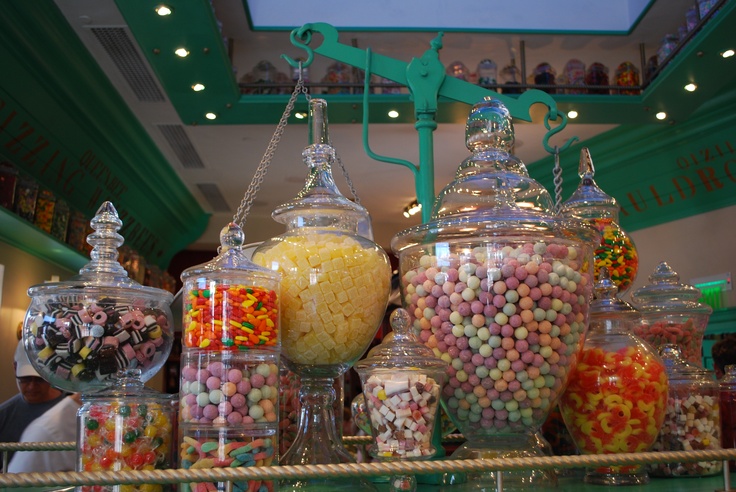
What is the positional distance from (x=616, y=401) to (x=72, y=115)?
11.9 feet

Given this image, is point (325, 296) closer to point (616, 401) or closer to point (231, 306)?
point (231, 306)

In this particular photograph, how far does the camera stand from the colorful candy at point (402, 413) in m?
0.88

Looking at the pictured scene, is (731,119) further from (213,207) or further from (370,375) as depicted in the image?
(213,207)

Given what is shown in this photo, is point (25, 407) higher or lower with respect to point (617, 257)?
lower

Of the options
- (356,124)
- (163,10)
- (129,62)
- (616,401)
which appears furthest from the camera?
(356,124)

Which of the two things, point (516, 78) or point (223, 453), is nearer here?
point (223, 453)

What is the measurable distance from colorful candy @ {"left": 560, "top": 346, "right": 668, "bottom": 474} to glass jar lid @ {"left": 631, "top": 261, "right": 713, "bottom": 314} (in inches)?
10.0

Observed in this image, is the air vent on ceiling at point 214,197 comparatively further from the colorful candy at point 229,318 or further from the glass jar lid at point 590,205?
the colorful candy at point 229,318

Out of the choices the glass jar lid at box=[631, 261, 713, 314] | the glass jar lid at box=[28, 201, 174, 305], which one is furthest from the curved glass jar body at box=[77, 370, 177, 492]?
the glass jar lid at box=[631, 261, 713, 314]

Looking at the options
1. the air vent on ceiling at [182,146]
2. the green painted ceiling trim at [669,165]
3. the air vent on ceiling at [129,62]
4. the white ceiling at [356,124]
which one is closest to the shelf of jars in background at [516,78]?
the white ceiling at [356,124]

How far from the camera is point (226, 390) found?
79cm

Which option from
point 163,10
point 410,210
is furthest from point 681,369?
point 410,210

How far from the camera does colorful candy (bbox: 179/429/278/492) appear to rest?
78cm

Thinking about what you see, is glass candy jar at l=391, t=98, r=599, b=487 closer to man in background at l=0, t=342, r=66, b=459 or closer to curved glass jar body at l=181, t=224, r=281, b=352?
curved glass jar body at l=181, t=224, r=281, b=352
